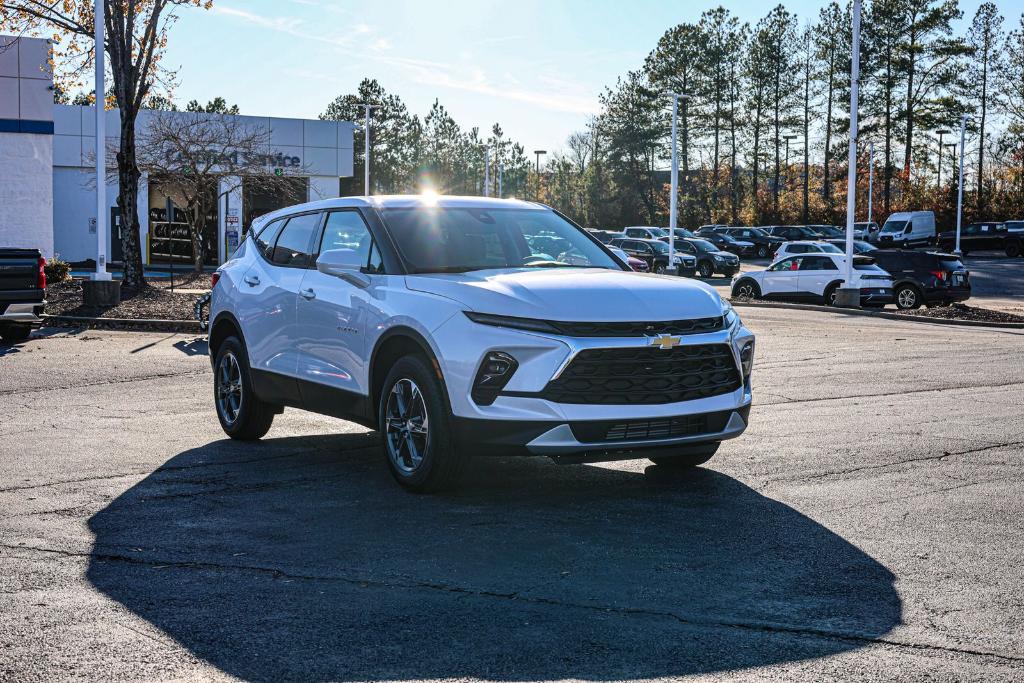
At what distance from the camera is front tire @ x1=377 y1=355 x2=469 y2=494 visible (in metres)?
6.62

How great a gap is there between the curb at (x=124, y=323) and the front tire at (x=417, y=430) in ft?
45.9

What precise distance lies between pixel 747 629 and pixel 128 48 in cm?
2575

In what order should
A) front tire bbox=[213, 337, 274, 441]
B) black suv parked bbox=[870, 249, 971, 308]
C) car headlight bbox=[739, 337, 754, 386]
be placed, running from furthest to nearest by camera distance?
black suv parked bbox=[870, 249, 971, 308] → front tire bbox=[213, 337, 274, 441] → car headlight bbox=[739, 337, 754, 386]

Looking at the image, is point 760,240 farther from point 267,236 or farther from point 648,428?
point 648,428

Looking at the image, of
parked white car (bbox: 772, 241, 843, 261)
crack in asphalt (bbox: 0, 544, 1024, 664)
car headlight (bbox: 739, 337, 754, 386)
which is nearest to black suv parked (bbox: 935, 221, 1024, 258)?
parked white car (bbox: 772, 241, 843, 261)

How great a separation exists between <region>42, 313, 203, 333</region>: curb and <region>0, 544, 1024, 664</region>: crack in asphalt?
15.2 meters

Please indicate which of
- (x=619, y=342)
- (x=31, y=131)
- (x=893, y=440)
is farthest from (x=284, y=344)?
(x=31, y=131)

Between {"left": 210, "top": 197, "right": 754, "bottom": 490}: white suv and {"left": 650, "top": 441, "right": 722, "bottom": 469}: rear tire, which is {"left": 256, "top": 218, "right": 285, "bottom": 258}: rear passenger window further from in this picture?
{"left": 650, "top": 441, "right": 722, "bottom": 469}: rear tire

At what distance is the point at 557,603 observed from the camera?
486 centimetres

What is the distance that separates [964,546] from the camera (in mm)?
5805

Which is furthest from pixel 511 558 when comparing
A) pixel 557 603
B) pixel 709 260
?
pixel 709 260

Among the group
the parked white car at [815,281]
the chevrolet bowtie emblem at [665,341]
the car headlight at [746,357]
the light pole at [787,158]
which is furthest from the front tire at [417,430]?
the light pole at [787,158]

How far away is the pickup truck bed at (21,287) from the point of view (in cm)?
1692

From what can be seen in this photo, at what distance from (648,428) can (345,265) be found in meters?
2.28
